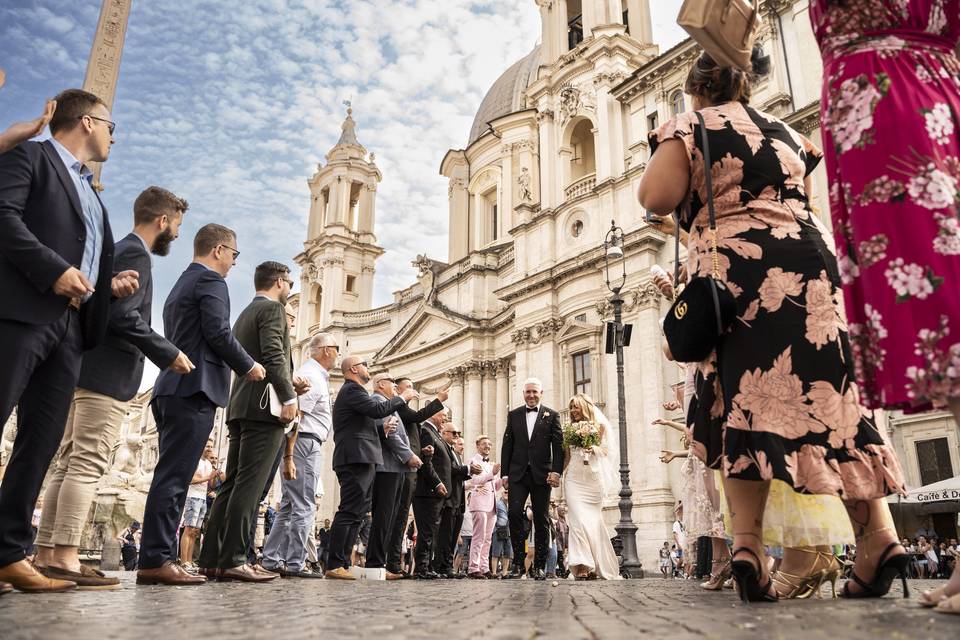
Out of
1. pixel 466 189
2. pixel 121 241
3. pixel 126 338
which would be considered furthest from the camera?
pixel 466 189

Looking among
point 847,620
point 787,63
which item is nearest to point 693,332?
point 847,620

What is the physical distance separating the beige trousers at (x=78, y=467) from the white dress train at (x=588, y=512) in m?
6.18

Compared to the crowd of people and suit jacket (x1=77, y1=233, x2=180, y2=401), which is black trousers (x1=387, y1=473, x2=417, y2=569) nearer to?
the crowd of people

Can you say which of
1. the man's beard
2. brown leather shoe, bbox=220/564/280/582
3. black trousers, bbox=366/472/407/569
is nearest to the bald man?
black trousers, bbox=366/472/407/569

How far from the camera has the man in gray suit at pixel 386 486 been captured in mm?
7953

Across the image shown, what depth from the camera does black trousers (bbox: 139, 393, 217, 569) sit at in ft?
16.1

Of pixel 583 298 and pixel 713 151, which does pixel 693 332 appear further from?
pixel 583 298

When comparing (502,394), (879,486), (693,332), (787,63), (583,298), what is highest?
(787,63)

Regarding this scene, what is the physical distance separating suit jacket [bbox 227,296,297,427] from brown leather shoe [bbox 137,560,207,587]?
143 centimetres

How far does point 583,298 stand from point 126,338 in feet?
73.0

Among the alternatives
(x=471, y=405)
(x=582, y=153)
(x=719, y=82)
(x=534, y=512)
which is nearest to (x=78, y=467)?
(x=719, y=82)

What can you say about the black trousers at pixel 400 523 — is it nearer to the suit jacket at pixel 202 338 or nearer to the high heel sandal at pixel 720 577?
the suit jacket at pixel 202 338

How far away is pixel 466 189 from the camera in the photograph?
42625 millimetres

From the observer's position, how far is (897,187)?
2.37 metres
